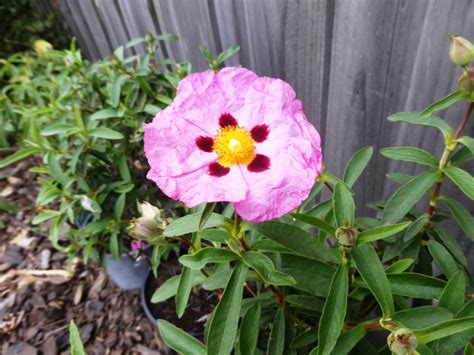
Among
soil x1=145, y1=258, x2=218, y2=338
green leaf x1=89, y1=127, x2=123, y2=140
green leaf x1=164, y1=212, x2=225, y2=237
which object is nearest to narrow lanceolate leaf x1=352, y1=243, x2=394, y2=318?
green leaf x1=164, y1=212, x2=225, y2=237

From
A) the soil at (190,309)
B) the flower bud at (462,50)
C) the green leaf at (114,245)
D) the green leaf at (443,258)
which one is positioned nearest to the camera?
the flower bud at (462,50)

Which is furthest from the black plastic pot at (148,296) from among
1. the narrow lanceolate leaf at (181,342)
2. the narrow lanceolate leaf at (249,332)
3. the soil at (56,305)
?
the narrow lanceolate leaf at (249,332)

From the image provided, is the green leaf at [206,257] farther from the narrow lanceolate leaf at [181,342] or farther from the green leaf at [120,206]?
the green leaf at [120,206]

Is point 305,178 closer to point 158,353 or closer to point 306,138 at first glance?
point 306,138

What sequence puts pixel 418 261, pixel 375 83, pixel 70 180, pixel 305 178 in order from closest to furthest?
pixel 305 178, pixel 418 261, pixel 375 83, pixel 70 180

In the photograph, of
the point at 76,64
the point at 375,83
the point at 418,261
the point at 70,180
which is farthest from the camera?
the point at 76,64

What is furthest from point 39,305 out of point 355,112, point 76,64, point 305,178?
point 305,178

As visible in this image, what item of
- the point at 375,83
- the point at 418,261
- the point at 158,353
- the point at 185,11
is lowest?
the point at 158,353

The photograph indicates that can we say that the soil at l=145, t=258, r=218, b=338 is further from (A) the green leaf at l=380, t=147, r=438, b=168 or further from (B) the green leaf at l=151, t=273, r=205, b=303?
(A) the green leaf at l=380, t=147, r=438, b=168
